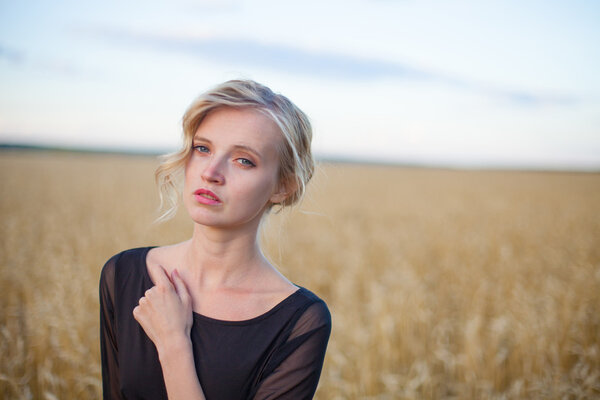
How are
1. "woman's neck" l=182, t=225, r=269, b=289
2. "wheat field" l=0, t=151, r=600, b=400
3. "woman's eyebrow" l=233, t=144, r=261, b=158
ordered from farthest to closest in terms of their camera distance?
"wheat field" l=0, t=151, r=600, b=400 → "woman's neck" l=182, t=225, r=269, b=289 → "woman's eyebrow" l=233, t=144, r=261, b=158

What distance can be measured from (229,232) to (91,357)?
109 inches

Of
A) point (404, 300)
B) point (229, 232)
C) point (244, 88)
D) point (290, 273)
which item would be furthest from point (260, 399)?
point (290, 273)

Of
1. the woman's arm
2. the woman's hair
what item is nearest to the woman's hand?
the woman's arm

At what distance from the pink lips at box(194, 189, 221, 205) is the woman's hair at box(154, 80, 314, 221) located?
17 cm

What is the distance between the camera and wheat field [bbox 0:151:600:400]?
3316mm

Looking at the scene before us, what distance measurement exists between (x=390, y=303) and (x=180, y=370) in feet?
12.8

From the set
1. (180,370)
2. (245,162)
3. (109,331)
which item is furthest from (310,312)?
(109,331)

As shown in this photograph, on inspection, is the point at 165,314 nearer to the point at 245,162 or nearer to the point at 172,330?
the point at 172,330

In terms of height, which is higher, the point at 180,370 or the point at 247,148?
the point at 247,148

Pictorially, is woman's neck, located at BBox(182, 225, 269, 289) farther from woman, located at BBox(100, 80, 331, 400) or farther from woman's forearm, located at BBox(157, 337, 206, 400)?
woman's forearm, located at BBox(157, 337, 206, 400)

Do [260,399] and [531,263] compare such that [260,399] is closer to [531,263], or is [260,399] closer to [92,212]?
[531,263]

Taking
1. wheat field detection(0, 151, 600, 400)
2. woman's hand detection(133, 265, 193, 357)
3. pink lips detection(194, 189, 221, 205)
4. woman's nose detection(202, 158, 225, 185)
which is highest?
woman's nose detection(202, 158, 225, 185)

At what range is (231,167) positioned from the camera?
4.27 ft

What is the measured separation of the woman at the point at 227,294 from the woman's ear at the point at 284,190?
20 mm
